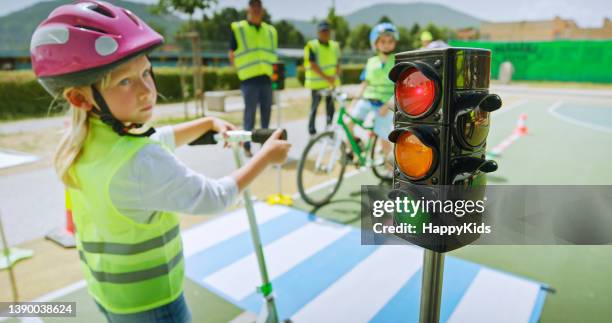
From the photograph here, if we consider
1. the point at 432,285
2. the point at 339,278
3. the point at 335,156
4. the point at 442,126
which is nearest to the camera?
the point at 442,126

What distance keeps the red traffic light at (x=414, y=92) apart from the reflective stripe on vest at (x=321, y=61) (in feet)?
20.9

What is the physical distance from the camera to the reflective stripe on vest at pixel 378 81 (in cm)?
480

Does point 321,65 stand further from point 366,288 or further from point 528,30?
point 528,30

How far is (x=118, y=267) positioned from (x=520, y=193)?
4762 mm

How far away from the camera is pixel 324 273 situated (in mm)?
3129

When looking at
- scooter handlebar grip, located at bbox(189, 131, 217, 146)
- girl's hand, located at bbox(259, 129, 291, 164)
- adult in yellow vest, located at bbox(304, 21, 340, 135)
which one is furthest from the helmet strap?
adult in yellow vest, located at bbox(304, 21, 340, 135)

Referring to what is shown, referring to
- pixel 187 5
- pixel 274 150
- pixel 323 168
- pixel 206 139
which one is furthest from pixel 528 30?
pixel 274 150

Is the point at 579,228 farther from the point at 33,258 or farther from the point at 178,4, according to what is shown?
the point at 178,4

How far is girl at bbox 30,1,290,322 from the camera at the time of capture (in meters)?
1.33

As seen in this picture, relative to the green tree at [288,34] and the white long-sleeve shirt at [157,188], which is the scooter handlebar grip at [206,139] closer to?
the white long-sleeve shirt at [157,188]

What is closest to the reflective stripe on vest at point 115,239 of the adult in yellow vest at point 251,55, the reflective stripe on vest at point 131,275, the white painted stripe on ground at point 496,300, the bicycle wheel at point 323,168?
the reflective stripe on vest at point 131,275

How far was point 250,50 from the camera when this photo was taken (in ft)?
19.9

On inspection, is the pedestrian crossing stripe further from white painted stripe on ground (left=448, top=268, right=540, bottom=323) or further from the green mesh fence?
the green mesh fence

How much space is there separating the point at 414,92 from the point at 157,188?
0.88m
